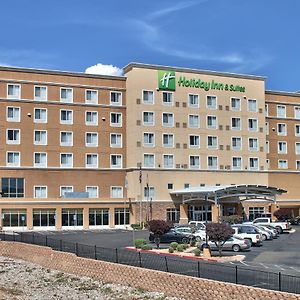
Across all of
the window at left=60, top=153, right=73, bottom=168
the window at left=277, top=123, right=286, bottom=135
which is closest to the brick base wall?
the window at left=60, top=153, right=73, bottom=168

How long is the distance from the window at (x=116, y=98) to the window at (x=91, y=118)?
2.99 meters

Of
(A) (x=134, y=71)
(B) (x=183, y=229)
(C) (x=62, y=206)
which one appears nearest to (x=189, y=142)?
(A) (x=134, y=71)

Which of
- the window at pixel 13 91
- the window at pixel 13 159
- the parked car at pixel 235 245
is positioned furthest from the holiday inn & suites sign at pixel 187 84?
the parked car at pixel 235 245

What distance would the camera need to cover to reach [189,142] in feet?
284

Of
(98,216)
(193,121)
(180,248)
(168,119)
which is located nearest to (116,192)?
(98,216)

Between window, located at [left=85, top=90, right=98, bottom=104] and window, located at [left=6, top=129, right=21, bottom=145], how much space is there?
10633 millimetres

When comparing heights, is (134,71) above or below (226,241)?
above

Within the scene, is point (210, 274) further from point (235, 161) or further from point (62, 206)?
point (235, 161)

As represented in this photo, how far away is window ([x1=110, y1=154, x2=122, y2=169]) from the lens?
84.3 metres

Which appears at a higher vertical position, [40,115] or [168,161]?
[40,115]

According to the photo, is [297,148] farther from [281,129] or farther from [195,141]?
[195,141]

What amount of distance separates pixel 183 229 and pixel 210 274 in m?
24.6

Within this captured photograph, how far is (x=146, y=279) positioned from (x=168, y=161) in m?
53.8

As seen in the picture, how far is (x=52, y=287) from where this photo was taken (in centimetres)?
3688
